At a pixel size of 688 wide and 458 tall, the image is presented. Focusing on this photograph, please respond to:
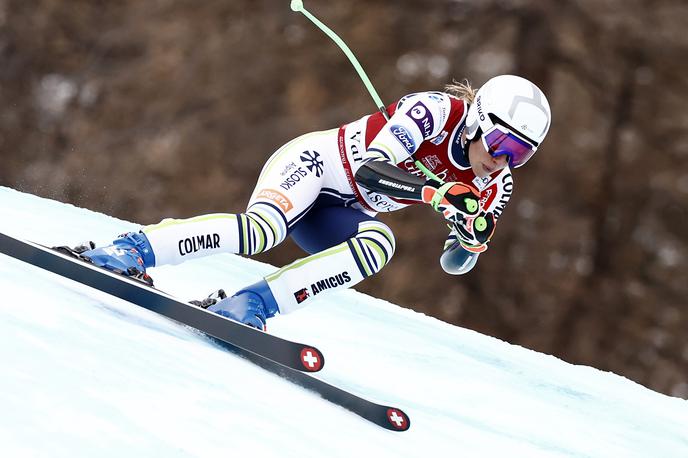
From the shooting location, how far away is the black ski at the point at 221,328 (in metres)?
2.46

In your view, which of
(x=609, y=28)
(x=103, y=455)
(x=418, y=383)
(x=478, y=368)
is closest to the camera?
(x=103, y=455)

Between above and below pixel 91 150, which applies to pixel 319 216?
below

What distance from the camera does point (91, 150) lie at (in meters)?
8.78

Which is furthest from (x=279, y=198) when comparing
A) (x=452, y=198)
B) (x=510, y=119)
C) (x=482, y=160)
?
(x=510, y=119)

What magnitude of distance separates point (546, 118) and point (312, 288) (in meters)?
0.94

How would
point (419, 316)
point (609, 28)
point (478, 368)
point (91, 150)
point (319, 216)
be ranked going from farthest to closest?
1. point (91, 150)
2. point (609, 28)
3. point (419, 316)
4. point (478, 368)
5. point (319, 216)

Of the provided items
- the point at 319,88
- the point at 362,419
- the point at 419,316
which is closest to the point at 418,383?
the point at 362,419

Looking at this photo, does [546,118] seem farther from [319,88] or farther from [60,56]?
[60,56]

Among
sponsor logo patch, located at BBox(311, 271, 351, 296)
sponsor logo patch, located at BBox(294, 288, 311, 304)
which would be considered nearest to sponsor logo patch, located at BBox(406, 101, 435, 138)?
sponsor logo patch, located at BBox(311, 271, 351, 296)

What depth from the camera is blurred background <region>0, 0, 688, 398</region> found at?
7.79 metres

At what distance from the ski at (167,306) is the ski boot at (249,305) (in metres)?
0.10

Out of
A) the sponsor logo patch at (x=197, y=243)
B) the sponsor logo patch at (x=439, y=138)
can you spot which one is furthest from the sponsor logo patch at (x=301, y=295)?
the sponsor logo patch at (x=439, y=138)

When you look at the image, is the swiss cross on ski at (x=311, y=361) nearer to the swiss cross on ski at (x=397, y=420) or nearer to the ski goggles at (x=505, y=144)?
the swiss cross on ski at (x=397, y=420)

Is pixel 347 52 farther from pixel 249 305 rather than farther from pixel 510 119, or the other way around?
pixel 249 305
